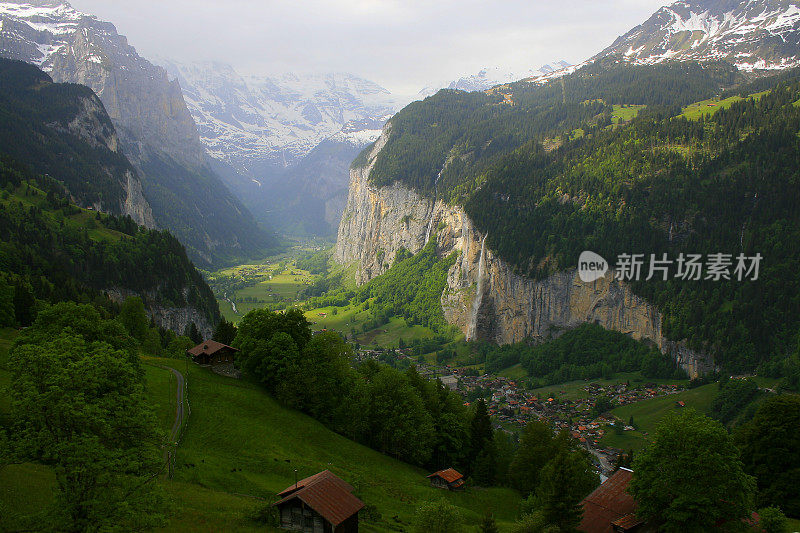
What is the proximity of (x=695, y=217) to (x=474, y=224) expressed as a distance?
61.0 m

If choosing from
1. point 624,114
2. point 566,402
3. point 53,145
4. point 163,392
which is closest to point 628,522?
point 163,392

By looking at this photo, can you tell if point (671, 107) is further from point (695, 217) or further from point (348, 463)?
point (348, 463)

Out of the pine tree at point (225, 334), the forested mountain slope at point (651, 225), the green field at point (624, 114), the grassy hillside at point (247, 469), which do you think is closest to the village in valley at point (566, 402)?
the forested mountain slope at point (651, 225)

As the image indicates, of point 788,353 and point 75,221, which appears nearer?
point 788,353

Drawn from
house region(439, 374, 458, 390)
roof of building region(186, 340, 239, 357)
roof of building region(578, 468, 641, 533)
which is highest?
roof of building region(186, 340, 239, 357)

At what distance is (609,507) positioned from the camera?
39.4 meters

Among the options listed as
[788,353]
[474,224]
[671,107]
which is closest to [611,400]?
[788,353]

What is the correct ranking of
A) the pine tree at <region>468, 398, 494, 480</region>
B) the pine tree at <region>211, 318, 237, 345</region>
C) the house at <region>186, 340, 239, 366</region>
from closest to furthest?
the house at <region>186, 340, 239, 366</region>, the pine tree at <region>468, 398, 494, 480</region>, the pine tree at <region>211, 318, 237, 345</region>

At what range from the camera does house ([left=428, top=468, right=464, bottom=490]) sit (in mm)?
48938

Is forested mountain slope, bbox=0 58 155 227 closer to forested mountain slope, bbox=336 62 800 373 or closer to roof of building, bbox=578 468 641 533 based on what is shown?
forested mountain slope, bbox=336 62 800 373

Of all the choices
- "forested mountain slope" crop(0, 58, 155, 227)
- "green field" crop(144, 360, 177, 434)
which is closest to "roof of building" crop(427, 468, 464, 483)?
"green field" crop(144, 360, 177, 434)

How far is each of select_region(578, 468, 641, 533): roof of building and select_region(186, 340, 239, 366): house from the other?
128ft

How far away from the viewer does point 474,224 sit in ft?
555

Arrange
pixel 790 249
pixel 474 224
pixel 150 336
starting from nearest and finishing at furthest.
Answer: pixel 150 336, pixel 790 249, pixel 474 224
